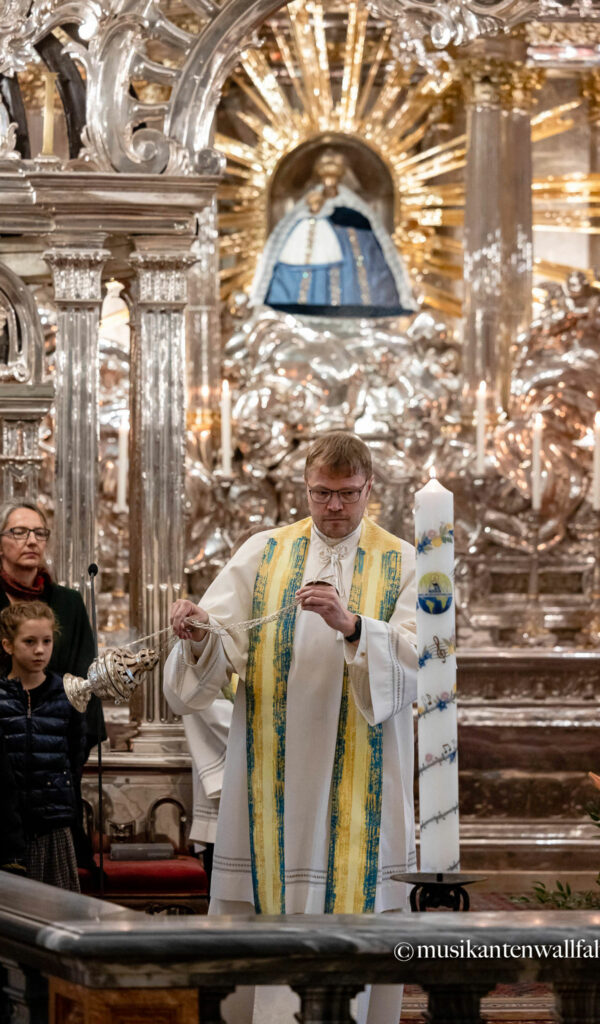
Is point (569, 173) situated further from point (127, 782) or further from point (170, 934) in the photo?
point (170, 934)

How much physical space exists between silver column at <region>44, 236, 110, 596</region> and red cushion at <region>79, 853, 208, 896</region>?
107 cm

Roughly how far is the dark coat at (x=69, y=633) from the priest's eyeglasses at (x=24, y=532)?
0.57 feet

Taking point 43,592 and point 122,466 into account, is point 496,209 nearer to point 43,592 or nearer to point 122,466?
point 122,466

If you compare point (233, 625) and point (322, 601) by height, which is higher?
point (322, 601)

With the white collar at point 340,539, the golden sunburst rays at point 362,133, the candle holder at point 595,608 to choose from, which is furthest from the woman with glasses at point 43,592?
the golden sunburst rays at point 362,133

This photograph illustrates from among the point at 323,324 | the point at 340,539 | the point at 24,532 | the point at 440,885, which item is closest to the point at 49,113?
the point at 24,532

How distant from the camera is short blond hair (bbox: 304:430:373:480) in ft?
12.1

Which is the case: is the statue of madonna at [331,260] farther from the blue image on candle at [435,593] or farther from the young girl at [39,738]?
the blue image on candle at [435,593]

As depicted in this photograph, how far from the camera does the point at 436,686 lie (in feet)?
9.36

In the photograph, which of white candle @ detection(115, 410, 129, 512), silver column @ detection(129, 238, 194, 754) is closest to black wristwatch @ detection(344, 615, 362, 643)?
silver column @ detection(129, 238, 194, 754)

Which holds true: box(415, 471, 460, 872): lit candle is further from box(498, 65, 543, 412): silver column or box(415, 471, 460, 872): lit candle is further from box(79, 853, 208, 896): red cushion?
box(498, 65, 543, 412): silver column

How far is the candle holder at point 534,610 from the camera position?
372 inches

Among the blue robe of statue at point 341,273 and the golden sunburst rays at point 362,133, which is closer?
the blue robe of statue at point 341,273

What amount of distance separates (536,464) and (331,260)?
93.7 inches
